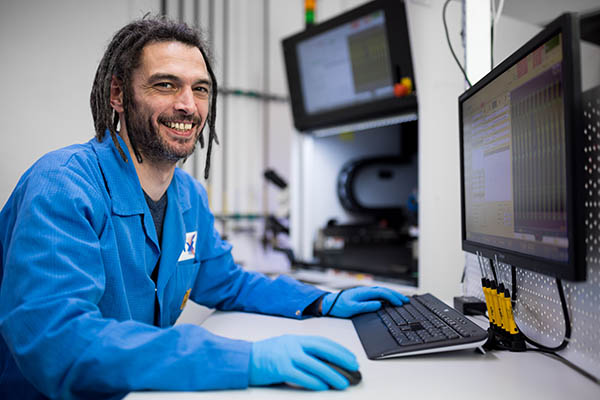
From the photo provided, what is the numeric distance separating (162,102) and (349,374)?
0.79 m

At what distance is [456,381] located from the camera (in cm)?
60

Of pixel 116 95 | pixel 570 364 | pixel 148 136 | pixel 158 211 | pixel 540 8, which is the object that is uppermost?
pixel 540 8

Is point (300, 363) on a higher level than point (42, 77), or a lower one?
lower

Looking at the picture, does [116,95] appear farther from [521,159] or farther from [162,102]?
[521,159]

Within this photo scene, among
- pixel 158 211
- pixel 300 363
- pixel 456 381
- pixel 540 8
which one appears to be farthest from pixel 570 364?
pixel 540 8

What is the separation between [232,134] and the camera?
2.35 metres

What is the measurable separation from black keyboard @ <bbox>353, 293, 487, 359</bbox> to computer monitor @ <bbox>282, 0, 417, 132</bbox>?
36.9 inches

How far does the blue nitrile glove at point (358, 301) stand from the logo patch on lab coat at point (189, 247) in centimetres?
38

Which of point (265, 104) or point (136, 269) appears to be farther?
point (265, 104)

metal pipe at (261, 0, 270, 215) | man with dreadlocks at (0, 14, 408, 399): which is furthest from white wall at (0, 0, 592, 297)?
metal pipe at (261, 0, 270, 215)

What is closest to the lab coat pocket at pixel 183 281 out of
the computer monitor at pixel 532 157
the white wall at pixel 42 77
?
the white wall at pixel 42 77

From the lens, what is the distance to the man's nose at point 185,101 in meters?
1.04

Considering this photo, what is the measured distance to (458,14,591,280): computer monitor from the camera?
1.81ft

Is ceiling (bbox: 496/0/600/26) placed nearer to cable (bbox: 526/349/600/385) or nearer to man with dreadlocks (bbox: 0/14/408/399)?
man with dreadlocks (bbox: 0/14/408/399)
